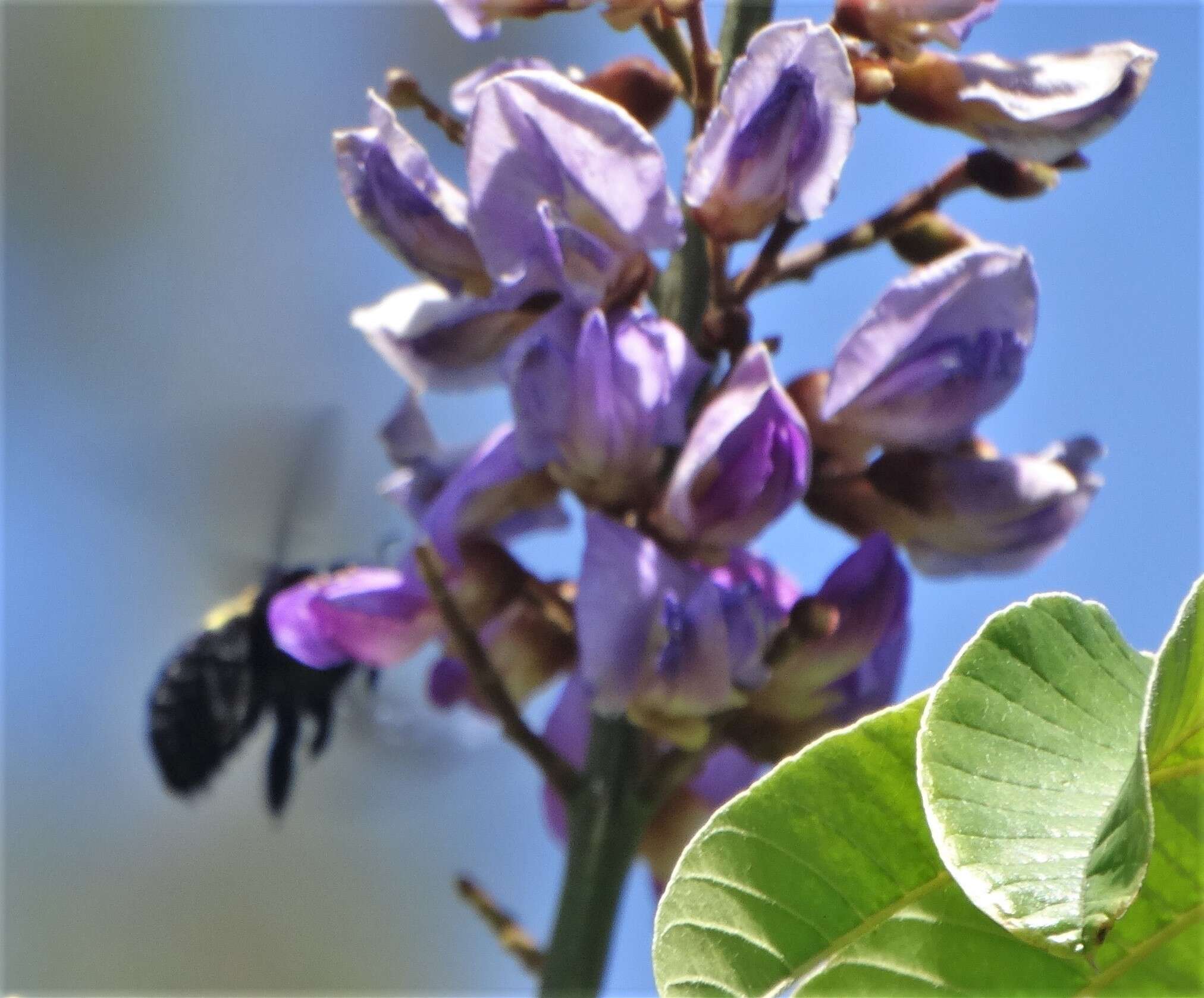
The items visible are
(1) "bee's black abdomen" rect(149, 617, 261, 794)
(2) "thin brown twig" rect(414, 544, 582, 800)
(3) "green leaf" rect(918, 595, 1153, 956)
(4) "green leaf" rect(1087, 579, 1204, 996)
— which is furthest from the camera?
(1) "bee's black abdomen" rect(149, 617, 261, 794)

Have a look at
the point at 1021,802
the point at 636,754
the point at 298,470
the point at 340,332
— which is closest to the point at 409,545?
the point at 636,754

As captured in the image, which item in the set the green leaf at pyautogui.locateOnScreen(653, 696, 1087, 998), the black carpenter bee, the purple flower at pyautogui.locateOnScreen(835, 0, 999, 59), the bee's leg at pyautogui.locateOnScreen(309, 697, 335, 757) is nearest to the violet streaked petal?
the purple flower at pyautogui.locateOnScreen(835, 0, 999, 59)

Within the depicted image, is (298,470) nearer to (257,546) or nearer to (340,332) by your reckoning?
(257,546)

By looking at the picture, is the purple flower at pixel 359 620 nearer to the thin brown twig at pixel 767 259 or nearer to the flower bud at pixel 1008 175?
the thin brown twig at pixel 767 259

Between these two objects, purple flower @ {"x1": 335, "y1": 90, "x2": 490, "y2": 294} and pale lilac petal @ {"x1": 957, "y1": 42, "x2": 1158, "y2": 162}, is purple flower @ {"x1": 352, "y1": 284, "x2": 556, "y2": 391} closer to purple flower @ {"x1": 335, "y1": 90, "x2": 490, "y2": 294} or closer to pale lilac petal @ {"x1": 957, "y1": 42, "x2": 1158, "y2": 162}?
purple flower @ {"x1": 335, "y1": 90, "x2": 490, "y2": 294}

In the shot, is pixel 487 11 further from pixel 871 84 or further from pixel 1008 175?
pixel 1008 175

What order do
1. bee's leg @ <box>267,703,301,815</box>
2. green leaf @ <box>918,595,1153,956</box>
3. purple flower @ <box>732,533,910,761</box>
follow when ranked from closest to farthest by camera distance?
green leaf @ <box>918,595,1153,956</box>, purple flower @ <box>732,533,910,761</box>, bee's leg @ <box>267,703,301,815</box>

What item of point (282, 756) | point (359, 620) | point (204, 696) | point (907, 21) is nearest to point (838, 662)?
point (359, 620)
